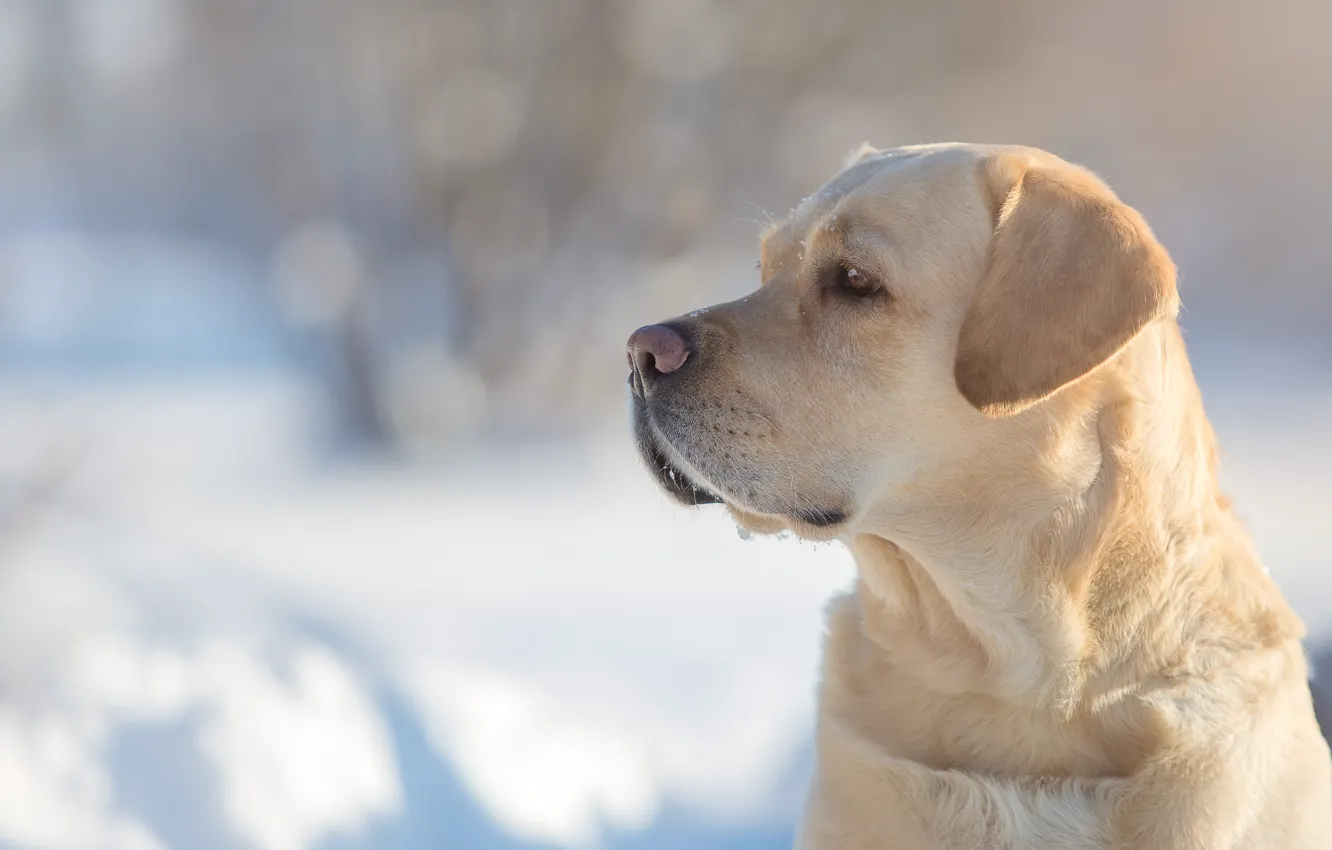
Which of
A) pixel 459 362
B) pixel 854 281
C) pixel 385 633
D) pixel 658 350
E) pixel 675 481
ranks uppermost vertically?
pixel 854 281

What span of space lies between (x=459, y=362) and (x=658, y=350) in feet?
9.26

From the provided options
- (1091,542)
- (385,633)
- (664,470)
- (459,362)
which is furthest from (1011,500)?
(459,362)

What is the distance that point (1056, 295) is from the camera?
1193mm

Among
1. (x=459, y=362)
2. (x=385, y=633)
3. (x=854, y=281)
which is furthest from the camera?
Answer: (x=459, y=362)

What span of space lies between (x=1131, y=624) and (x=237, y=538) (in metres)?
2.72

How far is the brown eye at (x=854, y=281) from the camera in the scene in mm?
1303

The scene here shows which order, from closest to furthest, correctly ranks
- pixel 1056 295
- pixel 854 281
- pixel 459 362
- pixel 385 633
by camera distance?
pixel 1056 295, pixel 854 281, pixel 385 633, pixel 459 362

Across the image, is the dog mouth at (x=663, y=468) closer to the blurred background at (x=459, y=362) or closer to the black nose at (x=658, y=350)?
the black nose at (x=658, y=350)

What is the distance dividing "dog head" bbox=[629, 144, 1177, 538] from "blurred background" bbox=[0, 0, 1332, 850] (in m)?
1.40

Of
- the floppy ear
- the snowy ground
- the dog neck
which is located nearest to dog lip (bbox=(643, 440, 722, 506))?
the dog neck

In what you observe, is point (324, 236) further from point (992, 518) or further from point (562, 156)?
point (992, 518)

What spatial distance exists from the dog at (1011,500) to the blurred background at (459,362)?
4.31 feet

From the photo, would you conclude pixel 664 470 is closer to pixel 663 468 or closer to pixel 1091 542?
pixel 663 468

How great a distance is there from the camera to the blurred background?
2.40 meters
